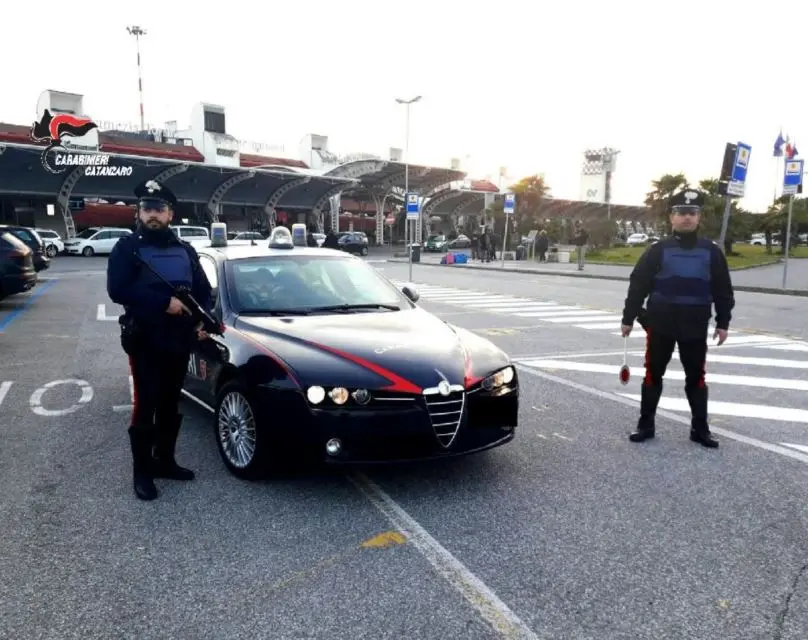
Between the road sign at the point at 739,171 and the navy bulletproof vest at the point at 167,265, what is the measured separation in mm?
14611

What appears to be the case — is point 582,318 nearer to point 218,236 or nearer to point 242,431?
point 218,236

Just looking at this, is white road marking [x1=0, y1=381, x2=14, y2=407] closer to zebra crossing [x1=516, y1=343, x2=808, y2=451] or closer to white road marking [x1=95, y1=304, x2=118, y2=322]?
white road marking [x1=95, y1=304, x2=118, y2=322]

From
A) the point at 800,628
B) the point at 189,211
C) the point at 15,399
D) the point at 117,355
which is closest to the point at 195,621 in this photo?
the point at 800,628

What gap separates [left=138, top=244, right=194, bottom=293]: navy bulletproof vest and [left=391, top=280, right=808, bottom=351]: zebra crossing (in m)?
6.75

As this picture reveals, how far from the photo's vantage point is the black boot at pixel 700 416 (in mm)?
5102

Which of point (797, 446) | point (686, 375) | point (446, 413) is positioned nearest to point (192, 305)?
point (446, 413)

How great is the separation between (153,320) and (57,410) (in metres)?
2.58

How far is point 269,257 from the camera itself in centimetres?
566

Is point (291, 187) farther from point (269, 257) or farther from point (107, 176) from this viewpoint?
point (269, 257)

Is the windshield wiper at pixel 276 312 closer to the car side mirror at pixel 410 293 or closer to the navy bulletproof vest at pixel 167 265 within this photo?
the navy bulletproof vest at pixel 167 265

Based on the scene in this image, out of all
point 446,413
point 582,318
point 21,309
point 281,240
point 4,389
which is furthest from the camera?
point 21,309

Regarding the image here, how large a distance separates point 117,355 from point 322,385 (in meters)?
5.76

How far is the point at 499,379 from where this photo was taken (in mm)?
4285

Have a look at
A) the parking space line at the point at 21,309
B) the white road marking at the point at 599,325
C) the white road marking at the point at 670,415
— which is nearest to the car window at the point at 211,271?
the white road marking at the point at 670,415
